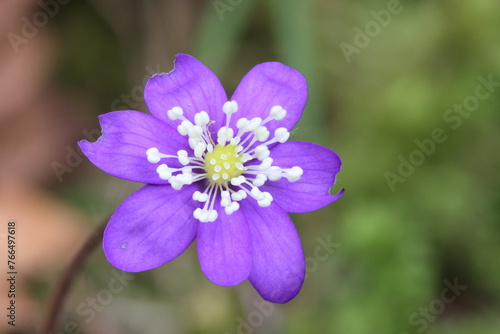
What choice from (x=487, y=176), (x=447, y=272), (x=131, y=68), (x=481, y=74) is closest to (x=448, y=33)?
(x=481, y=74)

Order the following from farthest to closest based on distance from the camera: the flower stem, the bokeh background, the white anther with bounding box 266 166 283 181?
the bokeh background
the flower stem
the white anther with bounding box 266 166 283 181

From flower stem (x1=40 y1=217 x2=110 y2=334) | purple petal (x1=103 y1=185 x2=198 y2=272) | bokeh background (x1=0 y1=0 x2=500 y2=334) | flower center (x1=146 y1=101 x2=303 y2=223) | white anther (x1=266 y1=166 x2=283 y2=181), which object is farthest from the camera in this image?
bokeh background (x1=0 y1=0 x2=500 y2=334)

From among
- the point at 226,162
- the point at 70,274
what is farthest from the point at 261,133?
the point at 70,274

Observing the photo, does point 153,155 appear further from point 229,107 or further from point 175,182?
point 229,107

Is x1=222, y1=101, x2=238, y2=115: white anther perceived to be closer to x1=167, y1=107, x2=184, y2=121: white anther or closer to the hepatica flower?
the hepatica flower

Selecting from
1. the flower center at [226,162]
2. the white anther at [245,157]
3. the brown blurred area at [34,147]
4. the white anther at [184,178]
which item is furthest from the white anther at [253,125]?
the brown blurred area at [34,147]

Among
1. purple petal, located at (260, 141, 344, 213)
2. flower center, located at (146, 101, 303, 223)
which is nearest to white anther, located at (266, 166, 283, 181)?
flower center, located at (146, 101, 303, 223)

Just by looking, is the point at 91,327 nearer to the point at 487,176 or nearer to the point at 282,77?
the point at 282,77
